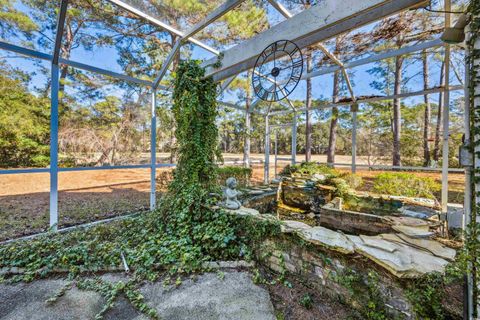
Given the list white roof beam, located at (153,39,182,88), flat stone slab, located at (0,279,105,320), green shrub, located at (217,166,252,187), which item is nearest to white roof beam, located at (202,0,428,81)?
white roof beam, located at (153,39,182,88)

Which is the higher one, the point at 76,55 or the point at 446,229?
the point at 76,55

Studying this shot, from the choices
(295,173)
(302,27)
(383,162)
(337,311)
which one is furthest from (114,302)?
(383,162)

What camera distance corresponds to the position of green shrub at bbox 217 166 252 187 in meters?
5.57

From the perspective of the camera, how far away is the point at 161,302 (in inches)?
73.3

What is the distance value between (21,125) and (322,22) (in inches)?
184

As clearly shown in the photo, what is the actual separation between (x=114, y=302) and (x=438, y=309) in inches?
106

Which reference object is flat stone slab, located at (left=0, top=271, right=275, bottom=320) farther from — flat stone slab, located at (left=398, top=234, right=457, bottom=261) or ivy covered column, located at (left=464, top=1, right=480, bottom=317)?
flat stone slab, located at (left=398, top=234, right=457, bottom=261)

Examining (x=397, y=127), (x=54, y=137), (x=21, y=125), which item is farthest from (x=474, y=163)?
(x=397, y=127)

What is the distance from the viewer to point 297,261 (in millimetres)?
2160

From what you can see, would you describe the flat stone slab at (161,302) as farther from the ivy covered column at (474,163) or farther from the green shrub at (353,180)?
the green shrub at (353,180)

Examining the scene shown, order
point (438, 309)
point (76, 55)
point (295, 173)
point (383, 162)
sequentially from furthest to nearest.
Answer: point (383, 162) → point (295, 173) → point (76, 55) → point (438, 309)

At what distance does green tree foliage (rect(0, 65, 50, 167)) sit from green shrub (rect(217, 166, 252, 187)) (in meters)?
3.63

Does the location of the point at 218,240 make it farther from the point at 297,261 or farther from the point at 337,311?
the point at 337,311

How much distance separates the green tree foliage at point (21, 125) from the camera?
3.04m
